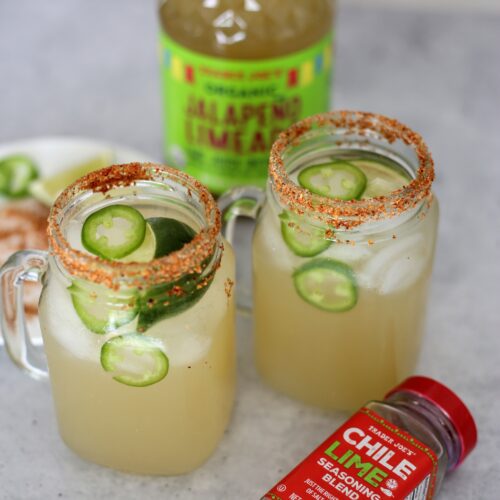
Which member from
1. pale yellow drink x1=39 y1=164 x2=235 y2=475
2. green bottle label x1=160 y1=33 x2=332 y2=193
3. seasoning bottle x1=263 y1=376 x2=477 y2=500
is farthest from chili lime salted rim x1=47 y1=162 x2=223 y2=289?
green bottle label x1=160 y1=33 x2=332 y2=193

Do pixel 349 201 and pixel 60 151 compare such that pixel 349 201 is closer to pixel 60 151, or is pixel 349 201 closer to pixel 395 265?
pixel 395 265

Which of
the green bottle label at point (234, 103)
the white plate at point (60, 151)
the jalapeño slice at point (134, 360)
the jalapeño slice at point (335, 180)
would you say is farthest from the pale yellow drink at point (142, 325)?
the white plate at point (60, 151)

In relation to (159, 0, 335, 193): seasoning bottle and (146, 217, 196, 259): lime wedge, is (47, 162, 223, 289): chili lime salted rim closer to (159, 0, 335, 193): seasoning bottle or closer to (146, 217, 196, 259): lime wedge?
(146, 217, 196, 259): lime wedge

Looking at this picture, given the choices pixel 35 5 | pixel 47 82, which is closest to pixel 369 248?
pixel 47 82

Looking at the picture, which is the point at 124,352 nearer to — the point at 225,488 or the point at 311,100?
the point at 225,488

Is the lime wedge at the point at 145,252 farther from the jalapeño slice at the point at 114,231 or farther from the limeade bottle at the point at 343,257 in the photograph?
the limeade bottle at the point at 343,257

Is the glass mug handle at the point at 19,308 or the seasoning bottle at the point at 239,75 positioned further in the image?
the seasoning bottle at the point at 239,75
